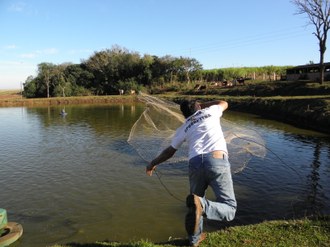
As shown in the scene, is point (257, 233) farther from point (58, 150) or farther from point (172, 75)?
point (172, 75)

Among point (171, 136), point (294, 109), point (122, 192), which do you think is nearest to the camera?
point (122, 192)

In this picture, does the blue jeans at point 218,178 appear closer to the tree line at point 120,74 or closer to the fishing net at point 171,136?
the fishing net at point 171,136

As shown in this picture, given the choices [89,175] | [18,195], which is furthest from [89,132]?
[18,195]

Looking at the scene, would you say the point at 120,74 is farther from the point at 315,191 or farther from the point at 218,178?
the point at 218,178

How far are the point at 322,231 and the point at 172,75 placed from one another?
221 ft

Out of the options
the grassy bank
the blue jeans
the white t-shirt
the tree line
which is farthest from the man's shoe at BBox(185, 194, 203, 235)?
the tree line

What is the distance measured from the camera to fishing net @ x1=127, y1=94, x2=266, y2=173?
10945 mm

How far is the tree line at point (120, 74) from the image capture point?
71.2 meters

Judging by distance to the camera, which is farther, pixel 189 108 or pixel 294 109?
pixel 294 109

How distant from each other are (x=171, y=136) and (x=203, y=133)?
21.9ft

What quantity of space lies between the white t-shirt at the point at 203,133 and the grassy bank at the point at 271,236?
161cm

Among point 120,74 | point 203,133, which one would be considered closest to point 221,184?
point 203,133

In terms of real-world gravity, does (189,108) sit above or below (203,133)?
above

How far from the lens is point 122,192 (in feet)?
35.9
